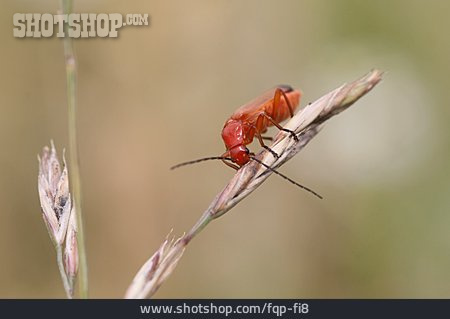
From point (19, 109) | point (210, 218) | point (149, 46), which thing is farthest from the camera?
point (149, 46)

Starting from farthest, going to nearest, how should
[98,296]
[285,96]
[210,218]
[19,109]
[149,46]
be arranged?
1. [149,46]
2. [19,109]
3. [98,296]
4. [285,96]
5. [210,218]

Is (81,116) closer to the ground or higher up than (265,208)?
higher up

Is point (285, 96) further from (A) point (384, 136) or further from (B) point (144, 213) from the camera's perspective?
(B) point (144, 213)

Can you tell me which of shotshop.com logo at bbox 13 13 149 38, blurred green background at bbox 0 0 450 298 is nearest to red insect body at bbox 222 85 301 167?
shotshop.com logo at bbox 13 13 149 38

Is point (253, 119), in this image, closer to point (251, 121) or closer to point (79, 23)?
point (251, 121)

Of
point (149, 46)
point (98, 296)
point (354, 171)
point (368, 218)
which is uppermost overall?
point (149, 46)

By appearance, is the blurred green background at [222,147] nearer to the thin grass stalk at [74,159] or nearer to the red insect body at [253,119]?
the red insect body at [253,119]

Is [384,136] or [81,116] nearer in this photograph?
[384,136]

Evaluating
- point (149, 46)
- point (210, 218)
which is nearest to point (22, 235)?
point (149, 46)

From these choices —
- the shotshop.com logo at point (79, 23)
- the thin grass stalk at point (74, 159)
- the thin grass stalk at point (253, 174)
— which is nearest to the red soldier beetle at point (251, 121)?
the thin grass stalk at point (253, 174)
